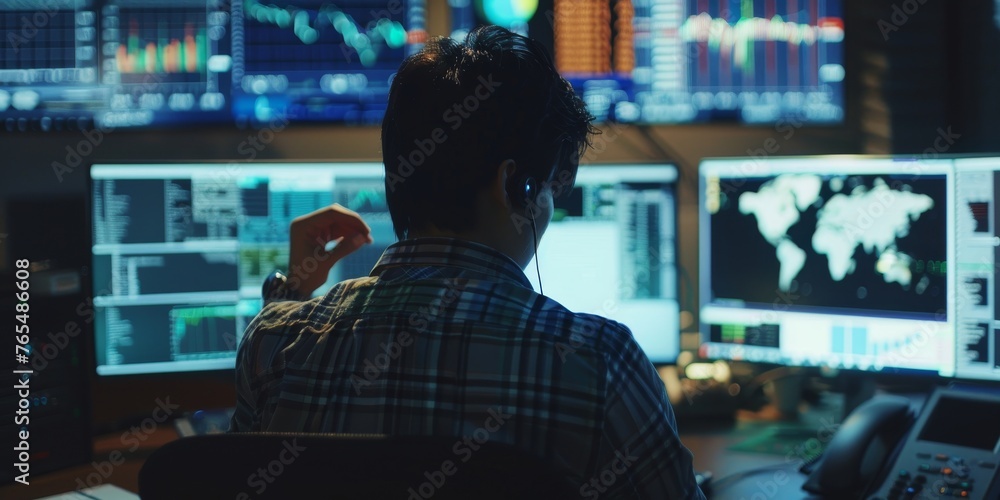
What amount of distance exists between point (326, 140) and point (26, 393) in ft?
2.32

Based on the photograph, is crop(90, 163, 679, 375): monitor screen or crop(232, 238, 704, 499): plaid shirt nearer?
crop(232, 238, 704, 499): plaid shirt

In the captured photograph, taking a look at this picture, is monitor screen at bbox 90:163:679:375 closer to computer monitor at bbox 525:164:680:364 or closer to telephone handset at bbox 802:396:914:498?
computer monitor at bbox 525:164:680:364

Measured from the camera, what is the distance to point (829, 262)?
1313 millimetres

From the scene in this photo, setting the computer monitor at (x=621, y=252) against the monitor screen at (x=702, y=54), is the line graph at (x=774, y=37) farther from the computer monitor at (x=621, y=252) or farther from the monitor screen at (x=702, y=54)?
the computer monitor at (x=621, y=252)

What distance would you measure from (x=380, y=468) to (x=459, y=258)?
0.27 meters

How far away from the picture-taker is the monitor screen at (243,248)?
1.36 meters

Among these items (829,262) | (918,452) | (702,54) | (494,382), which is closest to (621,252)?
(829,262)

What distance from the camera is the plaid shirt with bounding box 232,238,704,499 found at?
648 millimetres

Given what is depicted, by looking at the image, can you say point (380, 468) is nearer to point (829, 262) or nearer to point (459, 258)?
point (459, 258)

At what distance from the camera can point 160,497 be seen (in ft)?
1.89

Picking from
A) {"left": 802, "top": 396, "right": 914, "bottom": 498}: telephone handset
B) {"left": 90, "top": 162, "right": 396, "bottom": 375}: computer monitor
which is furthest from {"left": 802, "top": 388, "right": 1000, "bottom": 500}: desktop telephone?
{"left": 90, "top": 162, "right": 396, "bottom": 375}: computer monitor

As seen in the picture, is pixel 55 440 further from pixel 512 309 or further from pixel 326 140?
pixel 512 309

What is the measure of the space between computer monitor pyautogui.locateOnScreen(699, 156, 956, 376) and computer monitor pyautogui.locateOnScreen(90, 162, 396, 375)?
597 mm

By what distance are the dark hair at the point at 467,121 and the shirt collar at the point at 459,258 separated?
27 mm
